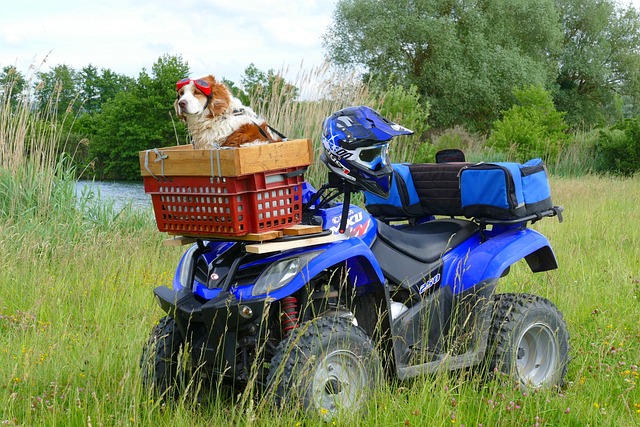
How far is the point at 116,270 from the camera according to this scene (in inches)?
208

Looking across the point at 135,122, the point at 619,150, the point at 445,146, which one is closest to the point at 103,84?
the point at 135,122

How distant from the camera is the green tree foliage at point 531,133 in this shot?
16297mm

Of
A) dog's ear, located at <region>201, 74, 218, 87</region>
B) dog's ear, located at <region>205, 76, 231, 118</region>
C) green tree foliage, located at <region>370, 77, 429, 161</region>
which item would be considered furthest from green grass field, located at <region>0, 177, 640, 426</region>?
green tree foliage, located at <region>370, 77, 429, 161</region>

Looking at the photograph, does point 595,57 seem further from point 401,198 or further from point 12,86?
point 401,198

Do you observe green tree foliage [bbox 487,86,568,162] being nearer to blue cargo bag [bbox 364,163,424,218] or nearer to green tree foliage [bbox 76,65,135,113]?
blue cargo bag [bbox 364,163,424,218]

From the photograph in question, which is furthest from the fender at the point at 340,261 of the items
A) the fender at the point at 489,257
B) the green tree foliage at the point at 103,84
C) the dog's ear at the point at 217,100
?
the green tree foliage at the point at 103,84

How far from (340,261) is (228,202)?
52cm

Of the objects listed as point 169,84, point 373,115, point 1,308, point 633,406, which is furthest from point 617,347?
point 169,84

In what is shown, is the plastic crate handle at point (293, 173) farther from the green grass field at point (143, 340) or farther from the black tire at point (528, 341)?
the black tire at point (528, 341)

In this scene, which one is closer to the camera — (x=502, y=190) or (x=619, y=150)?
(x=502, y=190)

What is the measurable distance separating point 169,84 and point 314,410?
1850cm

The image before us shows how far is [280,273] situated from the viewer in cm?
284

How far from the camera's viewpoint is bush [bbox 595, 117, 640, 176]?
Result: 1722 centimetres

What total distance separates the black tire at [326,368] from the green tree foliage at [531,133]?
13168 millimetres
